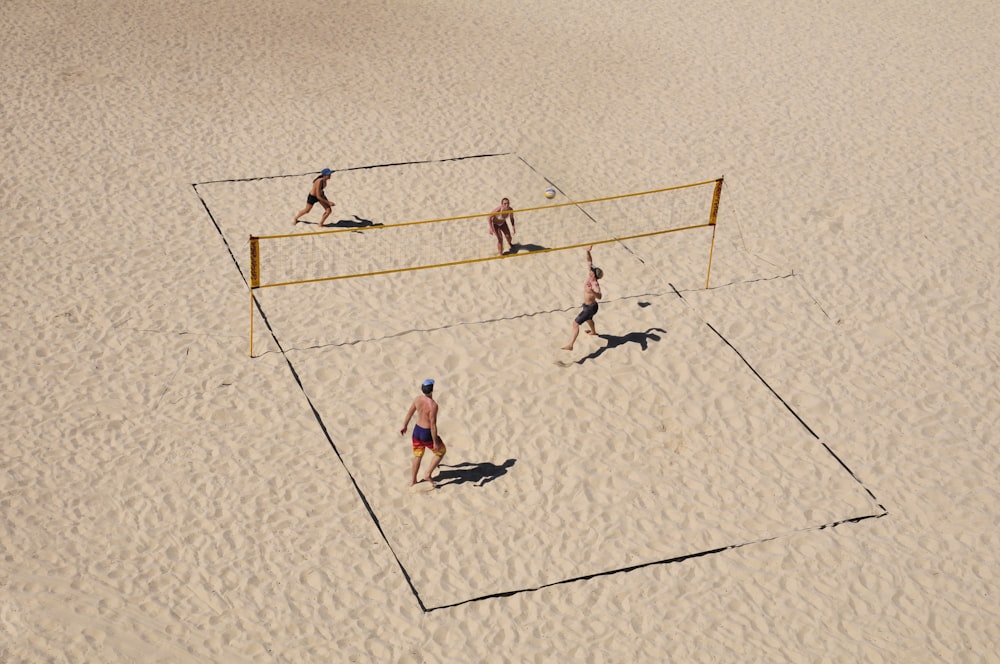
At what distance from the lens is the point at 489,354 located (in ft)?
46.6

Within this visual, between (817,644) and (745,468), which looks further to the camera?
(745,468)

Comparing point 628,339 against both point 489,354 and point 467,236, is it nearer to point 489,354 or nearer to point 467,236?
point 489,354

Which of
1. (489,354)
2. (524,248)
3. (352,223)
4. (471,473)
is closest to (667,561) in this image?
(471,473)

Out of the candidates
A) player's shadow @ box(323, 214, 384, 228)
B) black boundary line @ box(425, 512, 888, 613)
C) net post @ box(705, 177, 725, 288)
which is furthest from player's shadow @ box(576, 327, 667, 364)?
player's shadow @ box(323, 214, 384, 228)

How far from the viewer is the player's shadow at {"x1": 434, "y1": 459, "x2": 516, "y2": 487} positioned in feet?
40.5

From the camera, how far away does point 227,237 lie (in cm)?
1625

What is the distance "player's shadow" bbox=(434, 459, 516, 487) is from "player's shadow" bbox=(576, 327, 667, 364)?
2322mm

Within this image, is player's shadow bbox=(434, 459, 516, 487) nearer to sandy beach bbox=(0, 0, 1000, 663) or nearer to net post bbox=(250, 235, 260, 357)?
sandy beach bbox=(0, 0, 1000, 663)

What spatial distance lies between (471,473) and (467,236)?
5.17 metres

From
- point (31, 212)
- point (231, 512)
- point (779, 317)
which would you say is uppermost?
point (31, 212)

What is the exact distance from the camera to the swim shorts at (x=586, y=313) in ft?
46.1

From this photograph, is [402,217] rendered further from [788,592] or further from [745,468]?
[788,592]

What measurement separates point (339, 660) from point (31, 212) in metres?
9.10

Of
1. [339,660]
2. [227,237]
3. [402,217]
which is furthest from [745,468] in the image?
[227,237]
